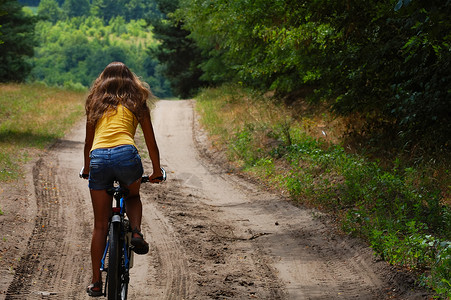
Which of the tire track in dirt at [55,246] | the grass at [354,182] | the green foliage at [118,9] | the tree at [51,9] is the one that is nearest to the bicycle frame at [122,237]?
the tire track in dirt at [55,246]

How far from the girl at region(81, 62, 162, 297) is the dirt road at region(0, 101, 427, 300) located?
1.02 metres

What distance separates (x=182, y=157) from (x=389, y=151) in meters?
6.35

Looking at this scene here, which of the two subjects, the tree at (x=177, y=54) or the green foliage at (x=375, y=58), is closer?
the green foliage at (x=375, y=58)

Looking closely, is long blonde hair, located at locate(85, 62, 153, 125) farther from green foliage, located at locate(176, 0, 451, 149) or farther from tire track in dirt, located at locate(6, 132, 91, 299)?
green foliage, located at locate(176, 0, 451, 149)

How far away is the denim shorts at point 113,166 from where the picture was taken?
12.9 ft

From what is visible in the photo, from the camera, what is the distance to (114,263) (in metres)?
3.89

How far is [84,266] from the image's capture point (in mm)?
5711

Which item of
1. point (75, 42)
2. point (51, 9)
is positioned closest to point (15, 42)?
point (75, 42)

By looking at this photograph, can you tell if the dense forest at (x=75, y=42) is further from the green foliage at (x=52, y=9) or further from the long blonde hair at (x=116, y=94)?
the long blonde hair at (x=116, y=94)

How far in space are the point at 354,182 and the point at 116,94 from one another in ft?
18.2

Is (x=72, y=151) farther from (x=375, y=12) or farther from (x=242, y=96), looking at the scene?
(x=242, y=96)

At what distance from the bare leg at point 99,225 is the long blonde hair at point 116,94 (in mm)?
611

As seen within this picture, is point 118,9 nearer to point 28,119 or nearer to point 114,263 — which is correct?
point 28,119

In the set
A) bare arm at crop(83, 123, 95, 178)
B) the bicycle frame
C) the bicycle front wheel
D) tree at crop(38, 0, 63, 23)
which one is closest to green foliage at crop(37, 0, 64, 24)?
tree at crop(38, 0, 63, 23)
